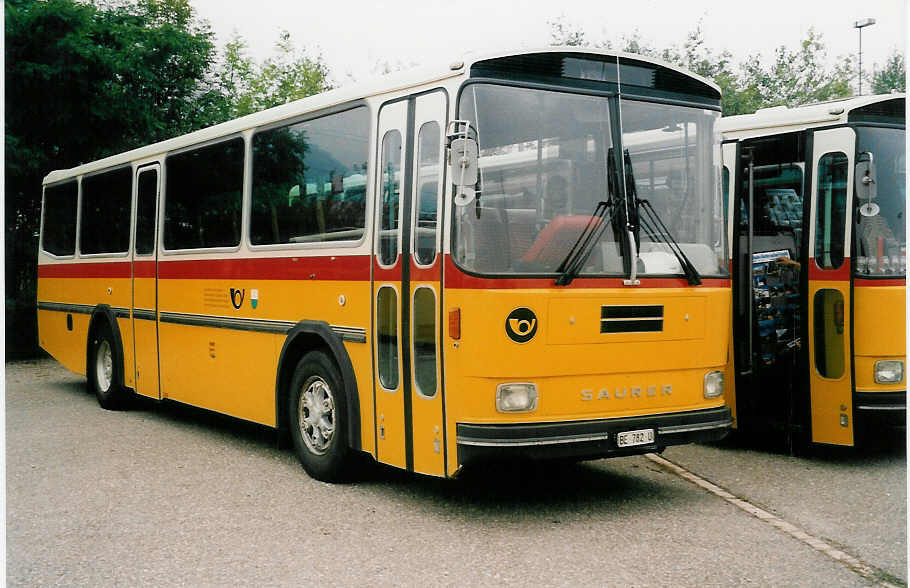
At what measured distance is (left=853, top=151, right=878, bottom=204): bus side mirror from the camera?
7.75m

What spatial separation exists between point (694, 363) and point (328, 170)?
124 inches

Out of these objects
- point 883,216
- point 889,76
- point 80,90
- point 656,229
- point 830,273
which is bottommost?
point 830,273

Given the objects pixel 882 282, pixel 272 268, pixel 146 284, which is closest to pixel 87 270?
pixel 146 284

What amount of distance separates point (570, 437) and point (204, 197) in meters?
5.02

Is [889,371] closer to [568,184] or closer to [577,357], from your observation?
[577,357]

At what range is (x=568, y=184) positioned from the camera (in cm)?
639

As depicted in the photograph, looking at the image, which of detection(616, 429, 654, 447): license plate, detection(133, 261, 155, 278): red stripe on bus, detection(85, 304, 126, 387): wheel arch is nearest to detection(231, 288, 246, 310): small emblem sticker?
detection(133, 261, 155, 278): red stripe on bus

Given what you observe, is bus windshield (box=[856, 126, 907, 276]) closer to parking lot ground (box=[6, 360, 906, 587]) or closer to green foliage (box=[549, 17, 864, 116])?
parking lot ground (box=[6, 360, 906, 587])

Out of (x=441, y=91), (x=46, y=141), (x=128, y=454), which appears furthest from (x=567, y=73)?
(x=46, y=141)

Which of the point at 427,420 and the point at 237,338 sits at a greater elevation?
the point at 237,338

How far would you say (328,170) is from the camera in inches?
308

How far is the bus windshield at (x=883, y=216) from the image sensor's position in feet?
25.8

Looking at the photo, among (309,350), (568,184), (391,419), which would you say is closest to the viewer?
(568,184)

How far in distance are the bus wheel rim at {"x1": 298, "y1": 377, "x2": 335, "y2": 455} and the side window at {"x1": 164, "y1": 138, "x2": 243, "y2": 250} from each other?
6.03 ft
